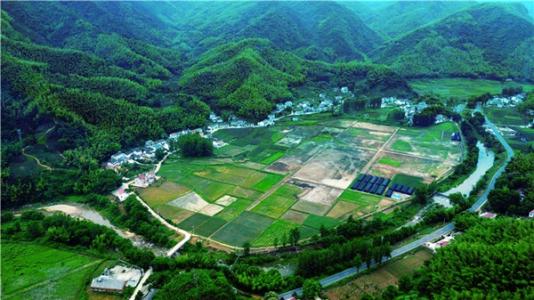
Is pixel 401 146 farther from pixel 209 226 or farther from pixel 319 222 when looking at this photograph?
pixel 209 226

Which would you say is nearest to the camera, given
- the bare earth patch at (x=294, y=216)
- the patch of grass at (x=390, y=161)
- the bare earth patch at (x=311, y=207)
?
the bare earth patch at (x=294, y=216)

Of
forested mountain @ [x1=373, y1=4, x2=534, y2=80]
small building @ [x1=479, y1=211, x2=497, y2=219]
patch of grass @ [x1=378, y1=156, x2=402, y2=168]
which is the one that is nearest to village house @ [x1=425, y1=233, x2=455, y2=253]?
small building @ [x1=479, y1=211, x2=497, y2=219]

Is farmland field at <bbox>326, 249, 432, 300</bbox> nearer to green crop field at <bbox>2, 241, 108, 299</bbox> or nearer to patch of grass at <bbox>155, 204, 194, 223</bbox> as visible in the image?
patch of grass at <bbox>155, 204, 194, 223</bbox>

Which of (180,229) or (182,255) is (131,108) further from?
(182,255)

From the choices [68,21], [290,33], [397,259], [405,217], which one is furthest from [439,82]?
[68,21]

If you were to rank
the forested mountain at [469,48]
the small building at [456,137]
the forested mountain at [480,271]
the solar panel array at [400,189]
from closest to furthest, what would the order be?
the forested mountain at [480,271]
the solar panel array at [400,189]
the small building at [456,137]
the forested mountain at [469,48]

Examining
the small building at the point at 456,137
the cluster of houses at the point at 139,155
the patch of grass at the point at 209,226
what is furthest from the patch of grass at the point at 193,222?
the small building at the point at 456,137

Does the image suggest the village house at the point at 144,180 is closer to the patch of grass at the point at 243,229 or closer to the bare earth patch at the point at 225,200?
the bare earth patch at the point at 225,200
